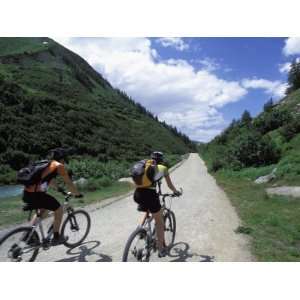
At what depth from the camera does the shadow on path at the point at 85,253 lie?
24.3 feet

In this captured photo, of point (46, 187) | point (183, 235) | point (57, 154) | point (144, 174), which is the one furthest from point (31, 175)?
point (183, 235)

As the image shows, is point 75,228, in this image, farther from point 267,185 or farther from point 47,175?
point 267,185

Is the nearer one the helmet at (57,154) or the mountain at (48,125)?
the helmet at (57,154)

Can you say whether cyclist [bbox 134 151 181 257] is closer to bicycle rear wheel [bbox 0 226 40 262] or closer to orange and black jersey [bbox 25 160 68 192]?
orange and black jersey [bbox 25 160 68 192]

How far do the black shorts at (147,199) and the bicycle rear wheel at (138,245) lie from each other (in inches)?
19.0

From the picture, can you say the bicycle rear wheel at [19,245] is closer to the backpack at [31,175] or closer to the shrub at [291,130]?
the backpack at [31,175]

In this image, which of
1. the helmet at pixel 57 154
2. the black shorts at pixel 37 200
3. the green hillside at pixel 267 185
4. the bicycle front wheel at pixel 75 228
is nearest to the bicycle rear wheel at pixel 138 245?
the black shorts at pixel 37 200

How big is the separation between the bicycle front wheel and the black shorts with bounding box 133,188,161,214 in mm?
2199

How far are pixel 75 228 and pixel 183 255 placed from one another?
2.74m

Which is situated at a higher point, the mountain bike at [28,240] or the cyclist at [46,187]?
the cyclist at [46,187]

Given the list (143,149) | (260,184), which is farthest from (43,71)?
(260,184)

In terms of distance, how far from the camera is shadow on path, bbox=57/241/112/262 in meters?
7.41

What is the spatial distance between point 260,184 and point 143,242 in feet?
53.2

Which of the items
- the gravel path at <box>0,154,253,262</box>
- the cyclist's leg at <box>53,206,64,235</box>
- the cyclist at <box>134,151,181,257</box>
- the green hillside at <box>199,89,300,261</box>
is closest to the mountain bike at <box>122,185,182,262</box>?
the cyclist at <box>134,151,181,257</box>
